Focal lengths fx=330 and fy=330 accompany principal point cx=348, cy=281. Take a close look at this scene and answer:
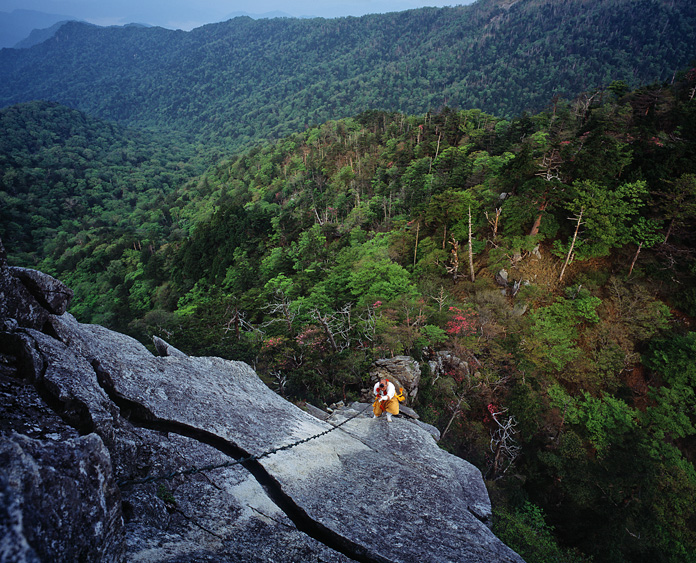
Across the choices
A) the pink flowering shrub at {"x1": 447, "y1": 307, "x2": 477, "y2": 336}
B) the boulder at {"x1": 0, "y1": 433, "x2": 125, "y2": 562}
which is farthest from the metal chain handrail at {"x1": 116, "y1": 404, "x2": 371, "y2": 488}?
the pink flowering shrub at {"x1": 447, "y1": 307, "x2": 477, "y2": 336}

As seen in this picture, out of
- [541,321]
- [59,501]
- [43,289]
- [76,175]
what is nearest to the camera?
Result: [59,501]

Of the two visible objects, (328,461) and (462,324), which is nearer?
(328,461)

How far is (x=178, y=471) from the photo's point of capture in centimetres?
446

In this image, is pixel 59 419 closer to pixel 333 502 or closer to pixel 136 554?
pixel 136 554

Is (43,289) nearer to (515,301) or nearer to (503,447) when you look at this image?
(503,447)

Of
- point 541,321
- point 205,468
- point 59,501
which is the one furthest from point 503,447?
point 59,501

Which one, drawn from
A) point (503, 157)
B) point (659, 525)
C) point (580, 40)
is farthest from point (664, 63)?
point (659, 525)

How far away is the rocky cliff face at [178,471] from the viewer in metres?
2.57

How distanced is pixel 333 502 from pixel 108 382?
391cm

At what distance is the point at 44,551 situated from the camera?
2211 mm

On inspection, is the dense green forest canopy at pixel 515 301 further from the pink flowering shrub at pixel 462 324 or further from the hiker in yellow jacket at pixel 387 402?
the hiker in yellow jacket at pixel 387 402

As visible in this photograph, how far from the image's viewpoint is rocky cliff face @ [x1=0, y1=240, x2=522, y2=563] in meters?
2.57

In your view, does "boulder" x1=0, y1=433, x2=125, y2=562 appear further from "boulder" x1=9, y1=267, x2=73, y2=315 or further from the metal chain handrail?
"boulder" x1=9, y1=267, x2=73, y2=315

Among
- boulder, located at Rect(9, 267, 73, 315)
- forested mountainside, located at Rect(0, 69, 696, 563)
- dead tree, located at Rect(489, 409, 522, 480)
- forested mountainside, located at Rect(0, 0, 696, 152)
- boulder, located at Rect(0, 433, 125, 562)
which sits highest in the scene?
forested mountainside, located at Rect(0, 0, 696, 152)
